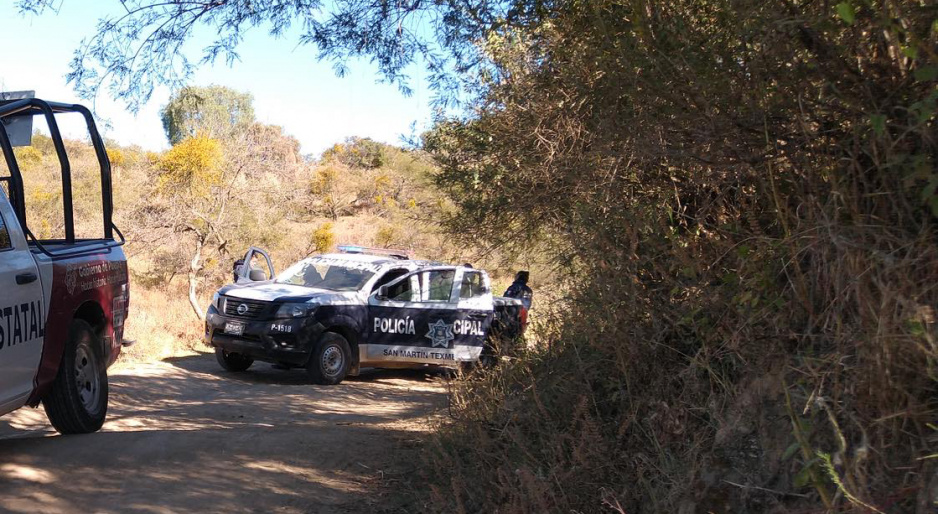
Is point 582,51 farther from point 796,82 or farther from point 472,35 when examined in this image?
point 472,35

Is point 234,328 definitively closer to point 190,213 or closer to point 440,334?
point 440,334

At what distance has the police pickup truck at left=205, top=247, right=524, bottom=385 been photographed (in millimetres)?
12203

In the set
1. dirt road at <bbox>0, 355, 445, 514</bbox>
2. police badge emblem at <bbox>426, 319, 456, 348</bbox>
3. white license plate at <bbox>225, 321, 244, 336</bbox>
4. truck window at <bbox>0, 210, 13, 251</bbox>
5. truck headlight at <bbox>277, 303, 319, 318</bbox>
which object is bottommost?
dirt road at <bbox>0, 355, 445, 514</bbox>

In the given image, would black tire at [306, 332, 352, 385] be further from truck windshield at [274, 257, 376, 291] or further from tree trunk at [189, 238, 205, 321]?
tree trunk at [189, 238, 205, 321]

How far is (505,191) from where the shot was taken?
9.02 meters

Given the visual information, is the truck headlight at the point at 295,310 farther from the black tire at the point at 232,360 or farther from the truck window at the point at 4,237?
the truck window at the point at 4,237

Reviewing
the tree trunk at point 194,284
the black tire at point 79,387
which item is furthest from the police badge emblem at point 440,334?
the tree trunk at point 194,284

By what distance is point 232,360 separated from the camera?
1341 cm

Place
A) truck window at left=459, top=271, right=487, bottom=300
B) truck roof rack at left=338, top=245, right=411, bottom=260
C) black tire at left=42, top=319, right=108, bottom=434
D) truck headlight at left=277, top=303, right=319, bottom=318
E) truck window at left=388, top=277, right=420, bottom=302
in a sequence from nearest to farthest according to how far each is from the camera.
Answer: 1. black tire at left=42, top=319, right=108, bottom=434
2. truck headlight at left=277, top=303, right=319, bottom=318
3. truck window at left=388, top=277, right=420, bottom=302
4. truck window at left=459, top=271, right=487, bottom=300
5. truck roof rack at left=338, top=245, right=411, bottom=260

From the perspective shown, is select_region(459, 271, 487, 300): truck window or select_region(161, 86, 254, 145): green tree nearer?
select_region(161, 86, 254, 145): green tree

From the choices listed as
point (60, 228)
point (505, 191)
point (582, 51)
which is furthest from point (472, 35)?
point (60, 228)

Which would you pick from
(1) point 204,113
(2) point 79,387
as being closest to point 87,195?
(1) point 204,113

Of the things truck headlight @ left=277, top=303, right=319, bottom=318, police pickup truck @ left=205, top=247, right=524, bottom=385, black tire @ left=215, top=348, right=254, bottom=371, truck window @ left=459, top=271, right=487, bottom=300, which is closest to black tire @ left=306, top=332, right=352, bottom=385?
police pickup truck @ left=205, top=247, right=524, bottom=385

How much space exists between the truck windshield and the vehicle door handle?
7.41 metres
